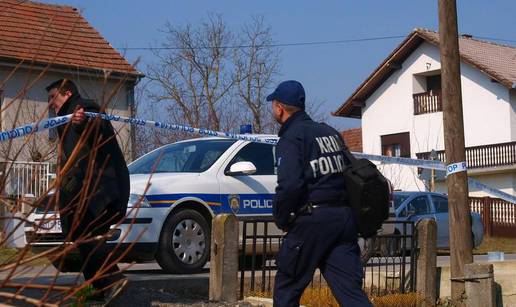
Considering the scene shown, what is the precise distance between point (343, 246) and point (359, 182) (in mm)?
401

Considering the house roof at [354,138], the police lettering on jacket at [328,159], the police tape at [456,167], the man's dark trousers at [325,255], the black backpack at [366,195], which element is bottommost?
the man's dark trousers at [325,255]

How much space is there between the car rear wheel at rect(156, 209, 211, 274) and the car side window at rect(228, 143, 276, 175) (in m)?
1.02

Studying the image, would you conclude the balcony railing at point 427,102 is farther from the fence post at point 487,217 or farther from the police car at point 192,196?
the police car at point 192,196

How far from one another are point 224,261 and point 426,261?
2.23 meters

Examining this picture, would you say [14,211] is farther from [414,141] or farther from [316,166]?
[414,141]

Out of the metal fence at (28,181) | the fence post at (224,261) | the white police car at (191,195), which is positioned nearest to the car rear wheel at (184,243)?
the white police car at (191,195)

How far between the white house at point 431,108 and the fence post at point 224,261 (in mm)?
31062

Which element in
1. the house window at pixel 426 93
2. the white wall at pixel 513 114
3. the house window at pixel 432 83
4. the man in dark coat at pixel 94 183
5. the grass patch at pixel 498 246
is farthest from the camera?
the house window at pixel 432 83

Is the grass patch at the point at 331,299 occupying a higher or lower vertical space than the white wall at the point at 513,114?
lower

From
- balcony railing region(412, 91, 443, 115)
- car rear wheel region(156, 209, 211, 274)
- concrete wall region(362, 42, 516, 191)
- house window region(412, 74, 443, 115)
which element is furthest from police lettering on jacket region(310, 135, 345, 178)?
house window region(412, 74, 443, 115)

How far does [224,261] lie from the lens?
7824 mm

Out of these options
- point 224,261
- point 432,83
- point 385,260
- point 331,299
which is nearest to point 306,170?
point 224,261

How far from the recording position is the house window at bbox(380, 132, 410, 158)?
44469 mm

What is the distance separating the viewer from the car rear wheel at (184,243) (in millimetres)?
10125
